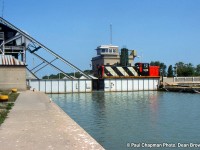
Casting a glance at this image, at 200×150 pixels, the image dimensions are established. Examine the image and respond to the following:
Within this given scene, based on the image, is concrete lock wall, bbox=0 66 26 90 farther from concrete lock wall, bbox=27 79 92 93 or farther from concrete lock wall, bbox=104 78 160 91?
concrete lock wall, bbox=104 78 160 91

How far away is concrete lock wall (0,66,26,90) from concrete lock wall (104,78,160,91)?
2945 cm

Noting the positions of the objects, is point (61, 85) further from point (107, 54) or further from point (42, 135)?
point (42, 135)

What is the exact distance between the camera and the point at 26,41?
8288 centimetres

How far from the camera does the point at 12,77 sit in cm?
6112

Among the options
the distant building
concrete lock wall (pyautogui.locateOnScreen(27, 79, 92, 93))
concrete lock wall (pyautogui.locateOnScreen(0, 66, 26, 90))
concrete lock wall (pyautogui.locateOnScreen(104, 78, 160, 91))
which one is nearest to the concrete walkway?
concrete lock wall (pyautogui.locateOnScreen(0, 66, 26, 90))

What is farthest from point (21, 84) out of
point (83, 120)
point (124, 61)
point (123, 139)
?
point (124, 61)

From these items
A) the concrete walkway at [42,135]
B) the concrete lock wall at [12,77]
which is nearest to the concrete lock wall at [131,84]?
the concrete lock wall at [12,77]

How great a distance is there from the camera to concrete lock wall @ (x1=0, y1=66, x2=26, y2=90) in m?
60.4

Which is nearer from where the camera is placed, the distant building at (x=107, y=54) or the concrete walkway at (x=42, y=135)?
the concrete walkway at (x=42, y=135)

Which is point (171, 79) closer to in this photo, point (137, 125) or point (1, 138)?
point (137, 125)

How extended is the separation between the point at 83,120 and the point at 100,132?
6.53 m

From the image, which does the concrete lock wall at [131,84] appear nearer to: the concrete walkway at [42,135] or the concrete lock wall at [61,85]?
the concrete lock wall at [61,85]

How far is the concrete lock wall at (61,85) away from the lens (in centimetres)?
8000

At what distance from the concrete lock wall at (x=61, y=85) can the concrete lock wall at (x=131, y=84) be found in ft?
19.9
